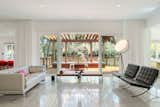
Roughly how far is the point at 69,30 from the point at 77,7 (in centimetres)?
311

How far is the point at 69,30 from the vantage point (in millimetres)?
10789

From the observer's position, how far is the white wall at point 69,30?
10570 mm

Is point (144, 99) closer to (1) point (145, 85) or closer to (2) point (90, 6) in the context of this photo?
(1) point (145, 85)

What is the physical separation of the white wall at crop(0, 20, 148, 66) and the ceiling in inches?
56.6

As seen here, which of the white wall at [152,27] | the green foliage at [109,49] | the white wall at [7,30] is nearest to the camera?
the white wall at [152,27]

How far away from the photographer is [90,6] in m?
7.62

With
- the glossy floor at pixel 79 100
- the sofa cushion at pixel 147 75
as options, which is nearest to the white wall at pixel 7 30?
the glossy floor at pixel 79 100

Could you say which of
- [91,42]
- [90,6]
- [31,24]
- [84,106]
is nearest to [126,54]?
[91,42]

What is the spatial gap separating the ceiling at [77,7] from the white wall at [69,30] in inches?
56.6

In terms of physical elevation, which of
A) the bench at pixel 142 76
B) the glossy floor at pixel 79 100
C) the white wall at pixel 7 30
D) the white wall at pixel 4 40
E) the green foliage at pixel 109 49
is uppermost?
the white wall at pixel 7 30

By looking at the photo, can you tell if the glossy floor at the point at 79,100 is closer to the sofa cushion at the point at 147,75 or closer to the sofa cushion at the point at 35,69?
the sofa cushion at the point at 147,75

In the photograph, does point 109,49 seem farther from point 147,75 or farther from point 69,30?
point 147,75

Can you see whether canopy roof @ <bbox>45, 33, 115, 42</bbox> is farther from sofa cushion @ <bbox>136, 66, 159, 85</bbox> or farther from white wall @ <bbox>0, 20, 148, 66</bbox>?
sofa cushion @ <bbox>136, 66, 159, 85</bbox>

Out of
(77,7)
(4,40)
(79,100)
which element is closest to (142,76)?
(79,100)
